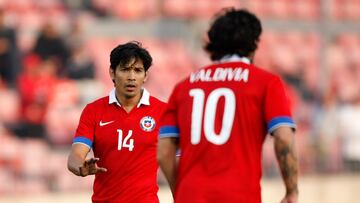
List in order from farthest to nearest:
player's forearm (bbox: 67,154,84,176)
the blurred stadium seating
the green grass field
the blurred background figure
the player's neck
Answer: the green grass field < the blurred background figure < the blurred stadium seating < the player's neck < player's forearm (bbox: 67,154,84,176)

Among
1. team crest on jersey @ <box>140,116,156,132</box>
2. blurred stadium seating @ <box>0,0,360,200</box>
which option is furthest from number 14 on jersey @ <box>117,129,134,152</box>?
blurred stadium seating @ <box>0,0,360,200</box>

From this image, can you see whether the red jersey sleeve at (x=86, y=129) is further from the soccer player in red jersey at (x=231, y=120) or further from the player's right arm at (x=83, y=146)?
the soccer player in red jersey at (x=231, y=120)

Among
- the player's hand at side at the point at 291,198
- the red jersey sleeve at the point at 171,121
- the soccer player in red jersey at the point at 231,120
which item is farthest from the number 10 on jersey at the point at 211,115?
the player's hand at side at the point at 291,198

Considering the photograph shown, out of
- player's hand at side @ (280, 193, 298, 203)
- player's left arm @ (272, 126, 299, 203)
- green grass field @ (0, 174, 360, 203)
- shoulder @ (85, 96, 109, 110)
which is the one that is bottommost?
player's hand at side @ (280, 193, 298, 203)

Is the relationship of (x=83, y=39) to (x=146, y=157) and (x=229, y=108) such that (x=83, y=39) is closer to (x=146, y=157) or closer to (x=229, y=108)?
(x=146, y=157)

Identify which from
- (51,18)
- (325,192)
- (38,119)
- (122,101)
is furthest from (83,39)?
(122,101)

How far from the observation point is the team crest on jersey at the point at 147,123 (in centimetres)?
637

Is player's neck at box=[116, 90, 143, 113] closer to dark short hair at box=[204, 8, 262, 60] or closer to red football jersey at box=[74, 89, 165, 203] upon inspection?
red football jersey at box=[74, 89, 165, 203]

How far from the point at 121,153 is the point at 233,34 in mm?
1864

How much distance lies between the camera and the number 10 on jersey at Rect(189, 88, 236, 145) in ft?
15.0

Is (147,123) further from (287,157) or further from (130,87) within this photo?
(287,157)

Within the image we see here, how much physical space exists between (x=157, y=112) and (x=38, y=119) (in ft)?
24.8

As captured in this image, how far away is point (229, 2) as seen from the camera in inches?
659

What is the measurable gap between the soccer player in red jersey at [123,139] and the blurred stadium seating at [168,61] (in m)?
7.44
